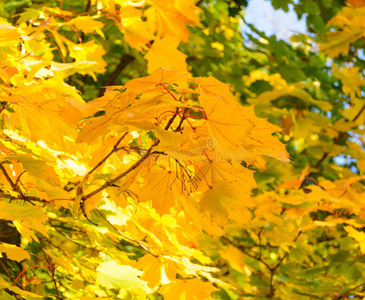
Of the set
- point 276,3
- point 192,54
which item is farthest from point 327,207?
point 192,54

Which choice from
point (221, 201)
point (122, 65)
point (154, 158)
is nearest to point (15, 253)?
point (154, 158)

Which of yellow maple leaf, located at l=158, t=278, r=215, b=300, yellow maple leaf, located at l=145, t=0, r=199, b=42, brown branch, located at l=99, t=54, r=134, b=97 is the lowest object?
yellow maple leaf, located at l=158, t=278, r=215, b=300

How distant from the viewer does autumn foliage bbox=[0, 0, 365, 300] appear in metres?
0.71

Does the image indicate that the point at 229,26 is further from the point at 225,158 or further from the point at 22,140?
the point at 225,158

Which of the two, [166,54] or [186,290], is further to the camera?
[166,54]

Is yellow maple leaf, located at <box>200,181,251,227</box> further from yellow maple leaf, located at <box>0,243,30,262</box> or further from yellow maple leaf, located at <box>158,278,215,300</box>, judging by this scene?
yellow maple leaf, located at <box>158,278,215,300</box>

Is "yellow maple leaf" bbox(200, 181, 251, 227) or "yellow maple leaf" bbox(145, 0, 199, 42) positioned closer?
"yellow maple leaf" bbox(200, 181, 251, 227)

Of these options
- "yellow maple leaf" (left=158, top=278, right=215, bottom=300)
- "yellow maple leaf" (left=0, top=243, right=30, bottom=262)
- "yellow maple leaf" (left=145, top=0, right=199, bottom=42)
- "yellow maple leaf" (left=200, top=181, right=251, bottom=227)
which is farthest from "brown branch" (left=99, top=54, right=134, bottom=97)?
"yellow maple leaf" (left=200, top=181, right=251, bottom=227)

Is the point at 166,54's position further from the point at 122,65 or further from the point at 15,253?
the point at 15,253

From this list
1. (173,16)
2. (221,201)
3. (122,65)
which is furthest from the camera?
(122,65)

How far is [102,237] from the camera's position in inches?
56.1

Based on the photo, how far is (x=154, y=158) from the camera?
33.7 inches

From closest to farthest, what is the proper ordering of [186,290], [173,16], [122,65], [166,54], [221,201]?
[221,201] → [186,290] → [173,16] → [166,54] → [122,65]

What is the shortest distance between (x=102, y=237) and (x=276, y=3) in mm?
1755
